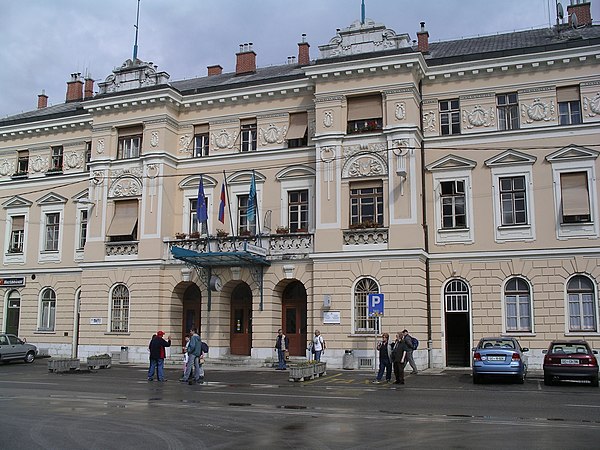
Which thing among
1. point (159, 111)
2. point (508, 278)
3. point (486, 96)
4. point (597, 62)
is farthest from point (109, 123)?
point (597, 62)

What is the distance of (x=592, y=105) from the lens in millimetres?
27734

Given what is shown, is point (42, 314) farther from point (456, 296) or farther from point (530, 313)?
point (530, 313)

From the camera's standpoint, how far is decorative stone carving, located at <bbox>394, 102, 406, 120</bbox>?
29016 mm

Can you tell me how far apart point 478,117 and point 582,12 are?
920 centimetres

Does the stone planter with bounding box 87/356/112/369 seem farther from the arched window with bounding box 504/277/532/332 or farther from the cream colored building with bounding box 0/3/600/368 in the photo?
the arched window with bounding box 504/277/532/332

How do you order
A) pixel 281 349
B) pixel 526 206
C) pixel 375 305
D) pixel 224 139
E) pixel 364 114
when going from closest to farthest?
pixel 375 305 → pixel 281 349 → pixel 526 206 → pixel 364 114 → pixel 224 139

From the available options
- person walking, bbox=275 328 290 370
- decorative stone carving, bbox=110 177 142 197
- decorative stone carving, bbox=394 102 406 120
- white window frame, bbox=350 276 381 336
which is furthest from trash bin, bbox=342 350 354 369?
decorative stone carving, bbox=110 177 142 197

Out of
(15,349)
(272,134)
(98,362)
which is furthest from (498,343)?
(15,349)

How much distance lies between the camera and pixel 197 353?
22.5 meters

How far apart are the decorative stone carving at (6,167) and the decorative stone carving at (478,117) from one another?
27.5m

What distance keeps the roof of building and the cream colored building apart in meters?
0.17

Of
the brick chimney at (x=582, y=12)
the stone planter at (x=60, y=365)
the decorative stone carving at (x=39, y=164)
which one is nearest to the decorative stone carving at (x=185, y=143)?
the decorative stone carving at (x=39, y=164)

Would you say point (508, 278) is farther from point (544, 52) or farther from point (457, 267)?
point (544, 52)

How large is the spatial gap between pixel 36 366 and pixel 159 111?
14.4 meters
